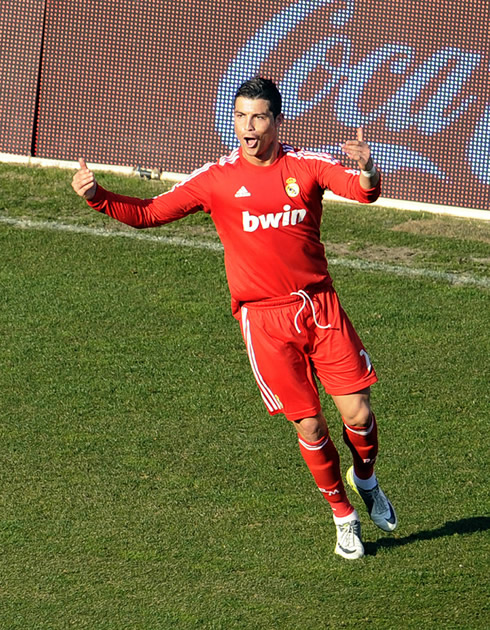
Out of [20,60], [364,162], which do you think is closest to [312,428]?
[364,162]

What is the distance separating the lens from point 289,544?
6.32 metres

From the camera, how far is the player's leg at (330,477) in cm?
614

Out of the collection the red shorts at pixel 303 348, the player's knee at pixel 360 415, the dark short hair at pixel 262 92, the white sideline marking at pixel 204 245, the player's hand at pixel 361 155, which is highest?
the dark short hair at pixel 262 92

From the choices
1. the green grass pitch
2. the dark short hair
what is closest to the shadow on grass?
the green grass pitch

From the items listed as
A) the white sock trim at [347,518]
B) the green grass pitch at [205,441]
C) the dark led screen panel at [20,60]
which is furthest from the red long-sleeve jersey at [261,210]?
the dark led screen panel at [20,60]

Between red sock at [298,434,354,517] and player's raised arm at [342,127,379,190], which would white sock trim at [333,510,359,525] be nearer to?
red sock at [298,434,354,517]

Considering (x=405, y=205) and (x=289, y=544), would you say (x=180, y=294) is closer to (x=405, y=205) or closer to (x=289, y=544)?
(x=405, y=205)

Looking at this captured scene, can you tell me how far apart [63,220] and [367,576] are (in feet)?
21.0

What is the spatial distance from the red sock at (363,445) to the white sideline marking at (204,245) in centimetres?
Answer: 424

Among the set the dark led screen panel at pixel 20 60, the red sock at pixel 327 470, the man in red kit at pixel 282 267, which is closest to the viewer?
the man in red kit at pixel 282 267

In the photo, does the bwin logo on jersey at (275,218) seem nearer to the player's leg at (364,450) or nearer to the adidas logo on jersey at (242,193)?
the adidas logo on jersey at (242,193)

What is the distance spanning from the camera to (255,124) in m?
5.83

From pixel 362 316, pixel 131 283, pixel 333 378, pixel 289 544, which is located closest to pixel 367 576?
pixel 289 544

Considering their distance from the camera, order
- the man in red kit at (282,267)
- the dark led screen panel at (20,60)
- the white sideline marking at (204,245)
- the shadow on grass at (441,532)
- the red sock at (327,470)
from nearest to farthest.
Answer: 1. the man in red kit at (282,267)
2. the red sock at (327,470)
3. the shadow on grass at (441,532)
4. the white sideline marking at (204,245)
5. the dark led screen panel at (20,60)
